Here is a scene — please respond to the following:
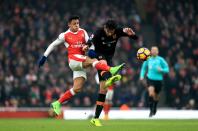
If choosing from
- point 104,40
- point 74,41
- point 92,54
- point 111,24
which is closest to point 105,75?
point 92,54

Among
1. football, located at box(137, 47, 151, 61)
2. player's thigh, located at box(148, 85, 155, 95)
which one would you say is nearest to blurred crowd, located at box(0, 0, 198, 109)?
player's thigh, located at box(148, 85, 155, 95)

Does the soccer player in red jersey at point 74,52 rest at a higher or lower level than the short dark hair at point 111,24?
lower

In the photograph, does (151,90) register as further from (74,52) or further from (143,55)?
(74,52)

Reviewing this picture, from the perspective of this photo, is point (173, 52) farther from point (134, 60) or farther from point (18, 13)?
point (18, 13)

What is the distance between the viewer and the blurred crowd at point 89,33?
92.5 feet

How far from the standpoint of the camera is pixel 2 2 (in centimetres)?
3453

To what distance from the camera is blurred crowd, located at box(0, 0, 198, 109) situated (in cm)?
2819

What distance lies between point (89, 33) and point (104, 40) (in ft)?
53.7

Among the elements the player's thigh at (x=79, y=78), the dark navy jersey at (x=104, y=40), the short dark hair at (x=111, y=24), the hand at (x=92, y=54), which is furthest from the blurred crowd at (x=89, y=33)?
the short dark hair at (x=111, y=24)

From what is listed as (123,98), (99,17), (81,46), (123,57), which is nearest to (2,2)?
(99,17)

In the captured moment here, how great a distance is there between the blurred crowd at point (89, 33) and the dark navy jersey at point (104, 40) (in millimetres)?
12105

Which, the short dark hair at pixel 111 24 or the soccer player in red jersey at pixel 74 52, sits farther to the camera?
the soccer player in red jersey at pixel 74 52

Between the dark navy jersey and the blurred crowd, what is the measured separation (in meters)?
12.1

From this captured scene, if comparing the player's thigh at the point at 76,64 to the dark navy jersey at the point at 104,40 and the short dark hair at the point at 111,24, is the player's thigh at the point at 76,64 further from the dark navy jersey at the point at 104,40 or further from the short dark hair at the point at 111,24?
the short dark hair at the point at 111,24
